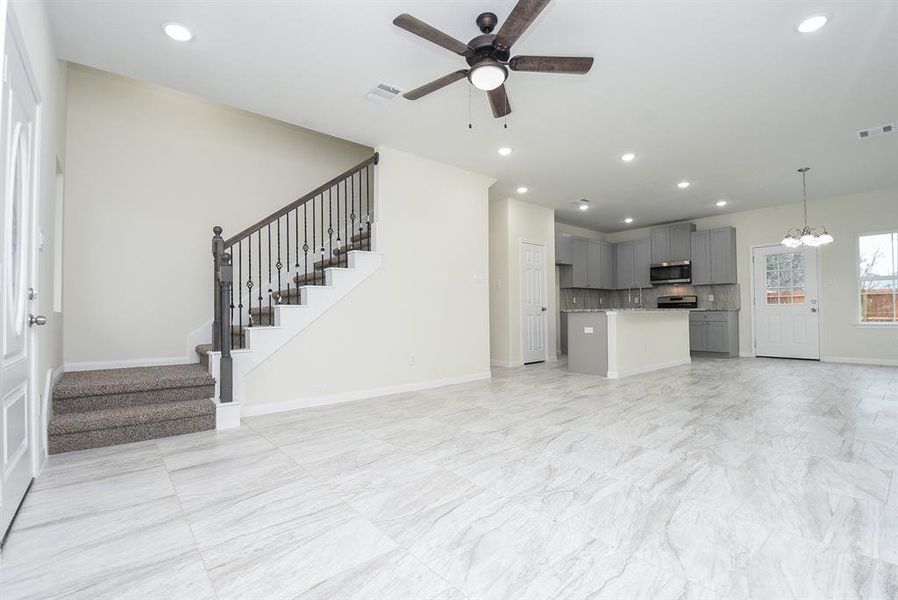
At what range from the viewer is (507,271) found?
703 centimetres

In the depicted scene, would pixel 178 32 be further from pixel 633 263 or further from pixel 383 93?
pixel 633 263

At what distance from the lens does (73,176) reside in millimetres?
4133

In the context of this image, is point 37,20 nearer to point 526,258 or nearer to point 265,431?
point 265,431

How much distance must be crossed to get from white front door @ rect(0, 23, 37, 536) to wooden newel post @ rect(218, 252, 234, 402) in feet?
4.20

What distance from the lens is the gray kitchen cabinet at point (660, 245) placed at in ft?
29.5

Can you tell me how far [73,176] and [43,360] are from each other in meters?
2.47

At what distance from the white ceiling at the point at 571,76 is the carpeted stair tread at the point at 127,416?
2716 millimetres

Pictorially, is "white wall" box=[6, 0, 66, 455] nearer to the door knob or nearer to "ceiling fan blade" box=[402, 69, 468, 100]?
the door knob

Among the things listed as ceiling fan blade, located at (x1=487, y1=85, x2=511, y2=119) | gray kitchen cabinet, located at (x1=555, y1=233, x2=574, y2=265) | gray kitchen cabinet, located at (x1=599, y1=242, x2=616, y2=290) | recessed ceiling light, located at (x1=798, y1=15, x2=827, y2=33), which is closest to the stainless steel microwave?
gray kitchen cabinet, located at (x1=599, y1=242, x2=616, y2=290)

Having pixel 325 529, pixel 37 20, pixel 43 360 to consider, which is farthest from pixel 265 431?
pixel 37 20

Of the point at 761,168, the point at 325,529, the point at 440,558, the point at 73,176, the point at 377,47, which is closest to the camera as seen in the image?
the point at 440,558

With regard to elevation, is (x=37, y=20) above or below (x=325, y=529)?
above

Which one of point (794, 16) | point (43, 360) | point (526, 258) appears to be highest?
point (794, 16)

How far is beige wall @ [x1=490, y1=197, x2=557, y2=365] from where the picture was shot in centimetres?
702
